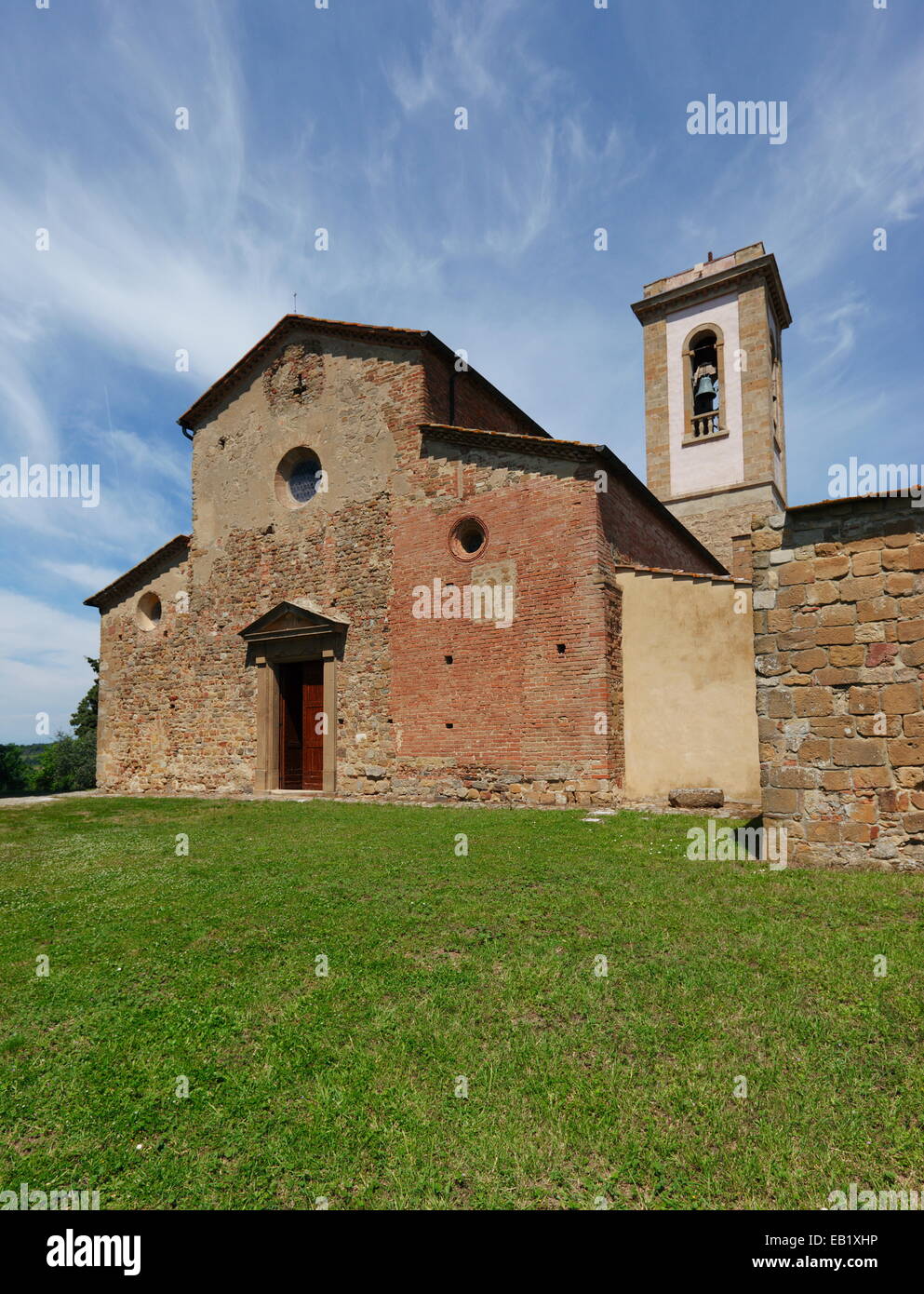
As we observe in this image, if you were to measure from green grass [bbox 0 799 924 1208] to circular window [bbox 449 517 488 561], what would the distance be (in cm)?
769

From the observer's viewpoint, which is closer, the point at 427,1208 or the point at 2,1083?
the point at 427,1208

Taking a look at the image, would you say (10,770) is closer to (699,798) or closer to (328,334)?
(328,334)

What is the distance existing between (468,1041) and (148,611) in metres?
18.0

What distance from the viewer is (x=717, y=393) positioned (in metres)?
23.5

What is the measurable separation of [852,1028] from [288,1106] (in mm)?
2689

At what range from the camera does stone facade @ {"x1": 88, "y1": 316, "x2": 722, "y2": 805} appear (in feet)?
37.2

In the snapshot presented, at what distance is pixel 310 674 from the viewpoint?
49.8ft

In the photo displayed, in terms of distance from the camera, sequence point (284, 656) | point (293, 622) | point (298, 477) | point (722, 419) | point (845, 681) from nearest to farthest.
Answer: point (845, 681), point (293, 622), point (284, 656), point (298, 477), point (722, 419)

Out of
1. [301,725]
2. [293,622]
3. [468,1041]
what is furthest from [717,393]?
[468,1041]
